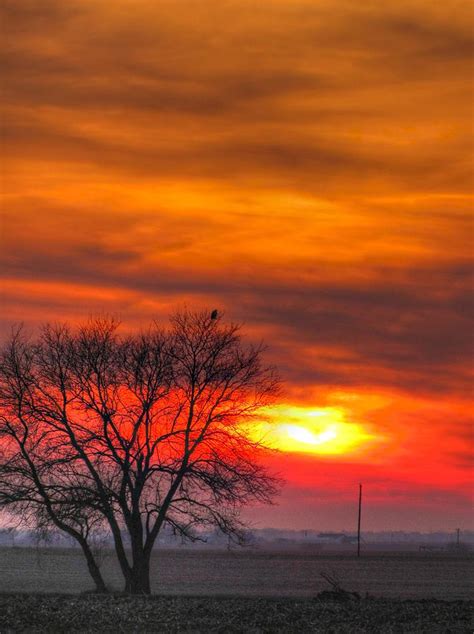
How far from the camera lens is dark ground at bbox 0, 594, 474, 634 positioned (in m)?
25.5

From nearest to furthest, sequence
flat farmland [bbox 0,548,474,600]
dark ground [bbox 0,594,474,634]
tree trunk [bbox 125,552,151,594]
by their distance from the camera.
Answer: dark ground [bbox 0,594,474,634], tree trunk [bbox 125,552,151,594], flat farmland [bbox 0,548,474,600]

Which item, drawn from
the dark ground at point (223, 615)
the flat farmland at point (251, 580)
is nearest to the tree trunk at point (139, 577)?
the flat farmland at point (251, 580)

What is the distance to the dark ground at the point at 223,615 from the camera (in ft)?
83.7

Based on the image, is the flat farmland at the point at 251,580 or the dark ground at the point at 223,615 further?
the flat farmland at the point at 251,580

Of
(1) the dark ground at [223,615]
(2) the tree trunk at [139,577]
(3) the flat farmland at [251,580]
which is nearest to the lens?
(1) the dark ground at [223,615]

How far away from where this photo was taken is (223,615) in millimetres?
26641

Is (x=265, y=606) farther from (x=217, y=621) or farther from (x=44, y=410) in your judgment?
(x=44, y=410)

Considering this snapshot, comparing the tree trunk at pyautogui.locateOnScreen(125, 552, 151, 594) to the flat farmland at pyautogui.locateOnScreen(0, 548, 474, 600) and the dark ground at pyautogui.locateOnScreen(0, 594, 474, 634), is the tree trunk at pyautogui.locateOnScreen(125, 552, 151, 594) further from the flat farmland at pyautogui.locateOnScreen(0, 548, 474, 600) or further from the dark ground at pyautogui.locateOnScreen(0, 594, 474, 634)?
the dark ground at pyautogui.locateOnScreen(0, 594, 474, 634)

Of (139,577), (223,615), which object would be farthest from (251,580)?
(223,615)

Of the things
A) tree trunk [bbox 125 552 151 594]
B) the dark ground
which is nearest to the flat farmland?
tree trunk [bbox 125 552 151 594]

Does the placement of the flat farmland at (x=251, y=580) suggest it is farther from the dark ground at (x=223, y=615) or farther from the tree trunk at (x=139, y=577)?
the dark ground at (x=223, y=615)

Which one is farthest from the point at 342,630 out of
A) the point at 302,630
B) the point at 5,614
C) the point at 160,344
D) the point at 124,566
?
the point at 160,344

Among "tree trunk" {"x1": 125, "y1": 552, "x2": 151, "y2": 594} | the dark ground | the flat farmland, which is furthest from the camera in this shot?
the flat farmland

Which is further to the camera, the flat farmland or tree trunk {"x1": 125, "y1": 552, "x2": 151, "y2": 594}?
the flat farmland
